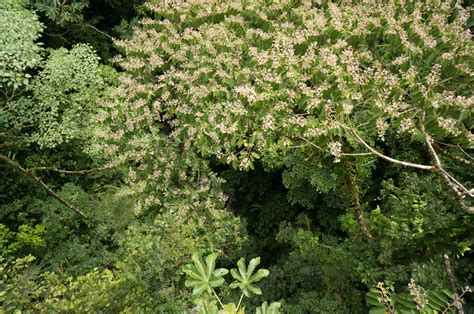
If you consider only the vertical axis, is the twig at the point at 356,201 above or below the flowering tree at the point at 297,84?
below

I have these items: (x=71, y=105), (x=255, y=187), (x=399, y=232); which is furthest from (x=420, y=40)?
(x=71, y=105)

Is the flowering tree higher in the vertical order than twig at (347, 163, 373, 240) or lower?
higher

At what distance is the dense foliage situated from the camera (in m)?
2.25

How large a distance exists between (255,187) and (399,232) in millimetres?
2865

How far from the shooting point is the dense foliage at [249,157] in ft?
7.39

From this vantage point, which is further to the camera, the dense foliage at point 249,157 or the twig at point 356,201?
the twig at point 356,201

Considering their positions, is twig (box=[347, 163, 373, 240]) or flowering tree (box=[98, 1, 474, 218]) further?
twig (box=[347, 163, 373, 240])

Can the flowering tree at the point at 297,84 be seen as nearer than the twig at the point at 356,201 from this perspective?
Yes

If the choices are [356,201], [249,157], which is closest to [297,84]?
[249,157]

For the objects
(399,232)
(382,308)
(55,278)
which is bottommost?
(55,278)

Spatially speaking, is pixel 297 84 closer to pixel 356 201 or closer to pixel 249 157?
pixel 249 157

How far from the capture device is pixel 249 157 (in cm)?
271

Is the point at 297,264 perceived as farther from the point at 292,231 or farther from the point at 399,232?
the point at 399,232

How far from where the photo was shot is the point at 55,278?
2654 millimetres
